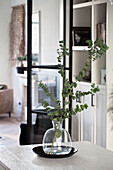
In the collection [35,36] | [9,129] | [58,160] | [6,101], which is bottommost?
[9,129]

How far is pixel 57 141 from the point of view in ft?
5.93

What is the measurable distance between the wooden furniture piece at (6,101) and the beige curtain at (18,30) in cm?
92

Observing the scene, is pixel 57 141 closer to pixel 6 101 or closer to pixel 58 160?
pixel 58 160

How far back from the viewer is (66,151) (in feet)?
Answer: 5.98

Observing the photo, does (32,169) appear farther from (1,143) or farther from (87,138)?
(1,143)

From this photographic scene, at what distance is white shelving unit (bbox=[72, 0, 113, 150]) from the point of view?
12.3ft

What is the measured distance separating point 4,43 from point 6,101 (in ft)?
5.05

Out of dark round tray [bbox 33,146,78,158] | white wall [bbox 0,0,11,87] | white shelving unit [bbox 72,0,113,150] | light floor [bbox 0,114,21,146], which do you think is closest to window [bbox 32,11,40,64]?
white shelving unit [bbox 72,0,113,150]

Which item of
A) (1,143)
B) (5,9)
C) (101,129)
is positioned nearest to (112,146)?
(101,129)

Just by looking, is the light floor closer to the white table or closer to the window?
the window

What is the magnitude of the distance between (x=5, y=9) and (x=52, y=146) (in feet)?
21.4

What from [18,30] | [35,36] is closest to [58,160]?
[35,36]

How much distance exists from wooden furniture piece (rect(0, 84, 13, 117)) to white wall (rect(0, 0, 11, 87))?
2.55 feet

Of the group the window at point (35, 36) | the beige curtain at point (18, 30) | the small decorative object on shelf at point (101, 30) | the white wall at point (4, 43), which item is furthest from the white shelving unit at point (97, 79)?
the white wall at point (4, 43)
